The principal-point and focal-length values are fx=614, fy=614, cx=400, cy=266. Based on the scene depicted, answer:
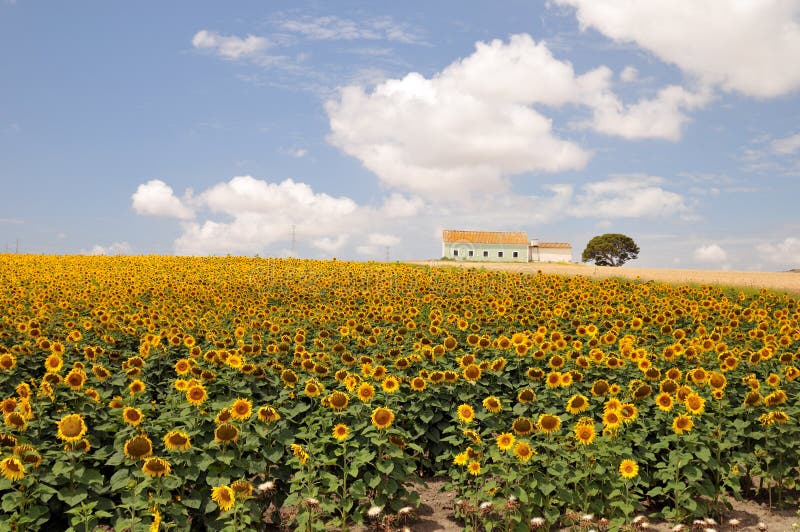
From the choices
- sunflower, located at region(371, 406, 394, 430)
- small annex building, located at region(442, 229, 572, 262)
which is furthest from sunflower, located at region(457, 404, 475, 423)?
small annex building, located at region(442, 229, 572, 262)

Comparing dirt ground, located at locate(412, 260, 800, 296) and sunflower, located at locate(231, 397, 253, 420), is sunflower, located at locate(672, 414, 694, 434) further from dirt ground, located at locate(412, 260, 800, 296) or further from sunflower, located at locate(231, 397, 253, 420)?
dirt ground, located at locate(412, 260, 800, 296)

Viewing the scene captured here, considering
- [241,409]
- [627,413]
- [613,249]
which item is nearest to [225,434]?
[241,409]

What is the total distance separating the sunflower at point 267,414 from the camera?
20.7 feet

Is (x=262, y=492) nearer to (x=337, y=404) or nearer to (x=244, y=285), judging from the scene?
(x=337, y=404)

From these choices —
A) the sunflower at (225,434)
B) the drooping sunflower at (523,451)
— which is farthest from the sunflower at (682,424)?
the sunflower at (225,434)

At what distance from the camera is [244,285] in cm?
2102

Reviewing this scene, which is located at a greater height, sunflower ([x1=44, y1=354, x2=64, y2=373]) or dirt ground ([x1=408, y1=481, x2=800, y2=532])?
sunflower ([x1=44, y1=354, x2=64, y2=373])

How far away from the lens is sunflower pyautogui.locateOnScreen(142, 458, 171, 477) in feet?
18.2

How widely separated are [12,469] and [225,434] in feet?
6.08

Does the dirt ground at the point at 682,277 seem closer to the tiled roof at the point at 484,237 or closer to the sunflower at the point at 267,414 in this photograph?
the sunflower at the point at 267,414

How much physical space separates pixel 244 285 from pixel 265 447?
50.2 feet

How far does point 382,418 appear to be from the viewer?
20.8ft

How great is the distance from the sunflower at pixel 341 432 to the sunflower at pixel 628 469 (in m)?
2.87

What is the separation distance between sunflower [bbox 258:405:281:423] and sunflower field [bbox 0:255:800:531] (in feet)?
0.06
